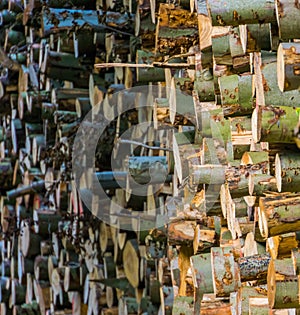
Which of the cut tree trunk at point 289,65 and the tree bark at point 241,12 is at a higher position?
the tree bark at point 241,12

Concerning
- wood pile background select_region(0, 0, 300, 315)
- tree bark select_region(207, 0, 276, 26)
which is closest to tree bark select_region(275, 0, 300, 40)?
wood pile background select_region(0, 0, 300, 315)

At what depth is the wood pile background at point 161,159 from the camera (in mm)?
1690

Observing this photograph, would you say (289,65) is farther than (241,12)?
No

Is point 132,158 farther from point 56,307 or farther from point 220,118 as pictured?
point 56,307

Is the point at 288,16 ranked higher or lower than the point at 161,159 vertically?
higher

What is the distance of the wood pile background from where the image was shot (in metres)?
1.69

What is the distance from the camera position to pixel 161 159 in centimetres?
283

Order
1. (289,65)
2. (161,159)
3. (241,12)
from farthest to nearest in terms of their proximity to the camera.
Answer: (161,159), (241,12), (289,65)

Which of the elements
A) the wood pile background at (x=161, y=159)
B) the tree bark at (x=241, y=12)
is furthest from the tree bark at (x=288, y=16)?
the tree bark at (x=241, y=12)

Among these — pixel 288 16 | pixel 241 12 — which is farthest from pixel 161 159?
pixel 288 16

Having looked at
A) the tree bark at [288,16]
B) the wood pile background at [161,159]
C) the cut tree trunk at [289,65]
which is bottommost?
the wood pile background at [161,159]

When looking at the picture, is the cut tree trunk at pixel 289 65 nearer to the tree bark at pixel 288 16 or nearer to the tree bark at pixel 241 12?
the tree bark at pixel 288 16

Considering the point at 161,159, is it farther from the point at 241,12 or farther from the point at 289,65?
the point at 289,65

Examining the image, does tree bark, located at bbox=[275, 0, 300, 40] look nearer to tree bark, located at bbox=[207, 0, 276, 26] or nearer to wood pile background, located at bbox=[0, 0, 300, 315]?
wood pile background, located at bbox=[0, 0, 300, 315]
